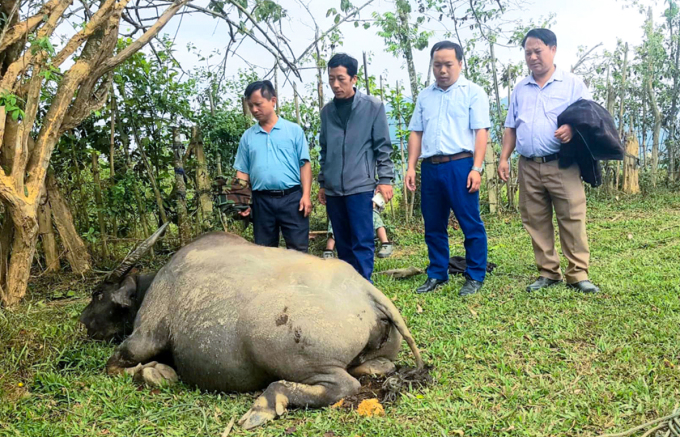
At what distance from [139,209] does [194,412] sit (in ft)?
13.9

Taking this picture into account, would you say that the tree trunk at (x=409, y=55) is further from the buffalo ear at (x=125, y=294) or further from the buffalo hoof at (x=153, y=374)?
the buffalo hoof at (x=153, y=374)

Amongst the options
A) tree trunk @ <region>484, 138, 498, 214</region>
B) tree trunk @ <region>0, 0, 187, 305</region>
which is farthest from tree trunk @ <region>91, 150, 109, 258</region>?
tree trunk @ <region>484, 138, 498, 214</region>

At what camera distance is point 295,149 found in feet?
15.7

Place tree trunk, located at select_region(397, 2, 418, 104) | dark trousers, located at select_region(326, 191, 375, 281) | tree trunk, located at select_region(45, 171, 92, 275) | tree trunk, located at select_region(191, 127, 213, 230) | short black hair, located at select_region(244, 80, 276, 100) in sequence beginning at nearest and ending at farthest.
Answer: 1. short black hair, located at select_region(244, 80, 276, 100)
2. dark trousers, located at select_region(326, 191, 375, 281)
3. tree trunk, located at select_region(45, 171, 92, 275)
4. tree trunk, located at select_region(191, 127, 213, 230)
5. tree trunk, located at select_region(397, 2, 418, 104)

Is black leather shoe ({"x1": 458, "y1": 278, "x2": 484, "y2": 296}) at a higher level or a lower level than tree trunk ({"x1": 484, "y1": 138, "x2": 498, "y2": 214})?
lower

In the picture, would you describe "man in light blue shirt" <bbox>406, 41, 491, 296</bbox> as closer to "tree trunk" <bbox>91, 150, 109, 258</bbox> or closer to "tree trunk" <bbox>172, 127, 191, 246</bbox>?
"tree trunk" <bbox>172, 127, 191, 246</bbox>

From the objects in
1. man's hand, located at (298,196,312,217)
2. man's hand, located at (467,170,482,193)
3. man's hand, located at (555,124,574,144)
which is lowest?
man's hand, located at (298,196,312,217)

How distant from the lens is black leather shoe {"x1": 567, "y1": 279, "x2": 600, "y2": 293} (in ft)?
15.2

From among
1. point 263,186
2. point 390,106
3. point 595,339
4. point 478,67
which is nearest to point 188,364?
point 263,186

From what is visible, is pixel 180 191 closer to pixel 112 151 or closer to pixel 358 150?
pixel 112 151

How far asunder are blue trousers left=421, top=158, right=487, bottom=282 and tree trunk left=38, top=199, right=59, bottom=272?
13.6ft

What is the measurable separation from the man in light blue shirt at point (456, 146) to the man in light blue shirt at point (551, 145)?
375mm

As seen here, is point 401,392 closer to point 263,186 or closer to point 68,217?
point 263,186

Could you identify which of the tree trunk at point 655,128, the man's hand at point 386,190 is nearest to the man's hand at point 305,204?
the man's hand at point 386,190
